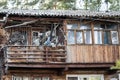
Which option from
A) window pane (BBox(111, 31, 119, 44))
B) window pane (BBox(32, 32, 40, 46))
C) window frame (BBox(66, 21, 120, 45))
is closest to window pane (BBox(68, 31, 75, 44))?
window frame (BBox(66, 21, 120, 45))

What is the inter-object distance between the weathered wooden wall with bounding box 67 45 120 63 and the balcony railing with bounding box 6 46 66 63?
61cm

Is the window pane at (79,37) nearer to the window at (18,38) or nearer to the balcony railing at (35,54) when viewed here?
the balcony railing at (35,54)

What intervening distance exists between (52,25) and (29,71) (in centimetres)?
341

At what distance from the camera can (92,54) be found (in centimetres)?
2289

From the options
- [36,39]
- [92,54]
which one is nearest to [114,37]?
[92,54]

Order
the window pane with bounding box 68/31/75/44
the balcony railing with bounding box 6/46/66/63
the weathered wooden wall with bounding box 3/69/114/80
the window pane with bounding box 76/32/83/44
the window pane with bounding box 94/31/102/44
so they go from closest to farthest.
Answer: the balcony railing with bounding box 6/46/66/63 < the weathered wooden wall with bounding box 3/69/114/80 < the window pane with bounding box 68/31/75/44 < the window pane with bounding box 76/32/83/44 < the window pane with bounding box 94/31/102/44

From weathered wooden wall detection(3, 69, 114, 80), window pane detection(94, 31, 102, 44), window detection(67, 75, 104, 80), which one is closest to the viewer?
weathered wooden wall detection(3, 69, 114, 80)

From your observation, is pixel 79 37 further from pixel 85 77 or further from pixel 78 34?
pixel 85 77

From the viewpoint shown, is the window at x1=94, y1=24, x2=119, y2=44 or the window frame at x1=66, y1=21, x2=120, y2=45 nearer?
the window frame at x1=66, y1=21, x2=120, y2=45

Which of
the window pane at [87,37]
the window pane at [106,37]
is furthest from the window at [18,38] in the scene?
the window pane at [106,37]

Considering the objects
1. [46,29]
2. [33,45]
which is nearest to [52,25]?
[46,29]

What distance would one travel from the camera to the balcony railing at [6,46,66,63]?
71.7 ft

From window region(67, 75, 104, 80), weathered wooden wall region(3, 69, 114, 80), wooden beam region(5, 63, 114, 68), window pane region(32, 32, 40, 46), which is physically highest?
window pane region(32, 32, 40, 46)

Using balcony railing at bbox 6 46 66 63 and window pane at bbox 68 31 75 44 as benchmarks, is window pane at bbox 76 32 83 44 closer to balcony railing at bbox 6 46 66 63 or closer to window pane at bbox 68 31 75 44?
window pane at bbox 68 31 75 44
